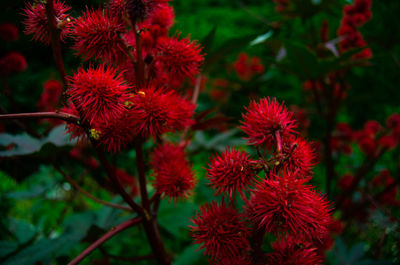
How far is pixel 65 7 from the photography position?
617 millimetres

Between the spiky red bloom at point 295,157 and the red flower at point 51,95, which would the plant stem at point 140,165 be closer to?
the spiky red bloom at point 295,157

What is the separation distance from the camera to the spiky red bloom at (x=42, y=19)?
1.95 feet

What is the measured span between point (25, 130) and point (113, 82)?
88 cm

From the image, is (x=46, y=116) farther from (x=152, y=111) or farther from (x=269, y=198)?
(x=269, y=198)

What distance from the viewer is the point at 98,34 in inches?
23.5

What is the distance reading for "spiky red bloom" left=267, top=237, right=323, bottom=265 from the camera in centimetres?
56

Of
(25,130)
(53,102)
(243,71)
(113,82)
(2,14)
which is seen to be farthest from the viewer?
(243,71)

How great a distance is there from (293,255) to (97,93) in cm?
48

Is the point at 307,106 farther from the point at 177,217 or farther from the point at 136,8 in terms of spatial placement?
the point at 136,8

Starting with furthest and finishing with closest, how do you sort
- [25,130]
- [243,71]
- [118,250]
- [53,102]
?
[243,71], [118,250], [53,102], [25,130]

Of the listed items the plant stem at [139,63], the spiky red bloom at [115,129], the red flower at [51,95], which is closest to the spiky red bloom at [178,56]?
the plant stem at [139,63]

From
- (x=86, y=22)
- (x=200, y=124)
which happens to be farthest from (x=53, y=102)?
(x=86, y=22)

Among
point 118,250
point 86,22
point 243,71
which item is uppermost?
point 86,22

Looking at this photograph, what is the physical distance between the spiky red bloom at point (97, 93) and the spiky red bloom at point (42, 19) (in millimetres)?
118
